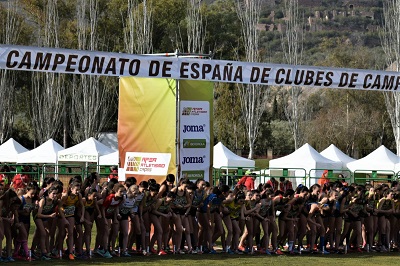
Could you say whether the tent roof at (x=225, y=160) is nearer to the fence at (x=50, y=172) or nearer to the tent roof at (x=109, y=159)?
the tent roof at (x=109, y=159)

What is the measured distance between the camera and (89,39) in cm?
6525

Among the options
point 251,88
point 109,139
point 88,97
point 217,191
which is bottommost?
point 217,191

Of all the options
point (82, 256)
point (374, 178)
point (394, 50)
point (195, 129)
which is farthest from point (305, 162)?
point (394, 50)

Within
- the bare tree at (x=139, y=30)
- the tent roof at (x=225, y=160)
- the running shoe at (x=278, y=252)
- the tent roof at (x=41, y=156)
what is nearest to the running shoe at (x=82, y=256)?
the running shoe at (x=278, y=252)

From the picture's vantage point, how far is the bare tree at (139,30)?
58728 millimetres

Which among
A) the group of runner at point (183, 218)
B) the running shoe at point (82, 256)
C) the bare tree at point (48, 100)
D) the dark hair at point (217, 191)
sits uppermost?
the bare tree at point (48, 100)

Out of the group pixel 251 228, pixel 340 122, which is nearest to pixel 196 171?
pixel 251 228

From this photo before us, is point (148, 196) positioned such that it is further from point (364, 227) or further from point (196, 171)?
point (364, 227)

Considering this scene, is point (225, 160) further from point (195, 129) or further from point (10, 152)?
point (195, 129)

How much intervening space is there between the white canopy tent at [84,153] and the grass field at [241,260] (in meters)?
24.9

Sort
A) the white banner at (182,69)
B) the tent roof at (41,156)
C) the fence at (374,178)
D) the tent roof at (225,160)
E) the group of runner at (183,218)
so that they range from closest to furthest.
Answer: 1. the white banner at (182,69)
2. the group of runner at (183,218)
3. the fence at (374,178)
4. the tent roof at (225,160)
5. the tent roof at (41,156)

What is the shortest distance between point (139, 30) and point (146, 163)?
41106 mm

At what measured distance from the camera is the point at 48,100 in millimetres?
62031

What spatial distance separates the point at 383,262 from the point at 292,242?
7.29 feet
